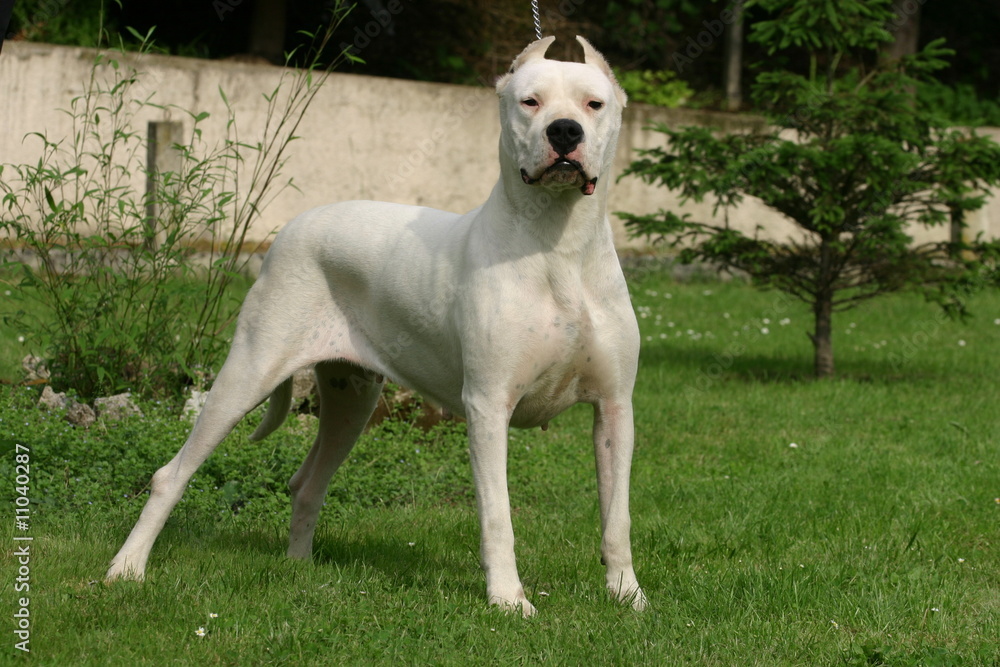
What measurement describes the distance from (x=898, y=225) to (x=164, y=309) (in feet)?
17.0

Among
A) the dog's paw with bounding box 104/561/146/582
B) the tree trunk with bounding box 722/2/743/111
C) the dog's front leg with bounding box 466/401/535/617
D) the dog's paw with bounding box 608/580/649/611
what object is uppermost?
the tree trunk with bounding box 722/2/743/111

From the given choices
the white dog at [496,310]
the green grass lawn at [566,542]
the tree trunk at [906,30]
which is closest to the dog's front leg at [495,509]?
the white dog at [496,310]

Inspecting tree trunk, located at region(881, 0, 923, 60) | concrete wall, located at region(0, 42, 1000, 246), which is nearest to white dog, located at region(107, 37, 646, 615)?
concrete wall, located at region(0, 42, 1000, 246)

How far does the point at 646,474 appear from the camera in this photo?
19.7 ft

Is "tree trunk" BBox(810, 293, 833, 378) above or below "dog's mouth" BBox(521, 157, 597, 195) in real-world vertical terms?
→ below

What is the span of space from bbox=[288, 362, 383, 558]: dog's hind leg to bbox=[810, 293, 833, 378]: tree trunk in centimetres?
514

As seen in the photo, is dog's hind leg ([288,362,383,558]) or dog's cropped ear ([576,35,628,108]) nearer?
Answer: dog's cropped ear ([576,35,628,108])

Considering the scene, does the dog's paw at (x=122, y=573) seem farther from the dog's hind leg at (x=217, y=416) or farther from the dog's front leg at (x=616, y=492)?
the dog's front leg at (x=616, y=492)

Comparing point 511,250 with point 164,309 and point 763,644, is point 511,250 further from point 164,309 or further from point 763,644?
point 164,309

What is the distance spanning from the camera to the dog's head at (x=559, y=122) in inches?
138

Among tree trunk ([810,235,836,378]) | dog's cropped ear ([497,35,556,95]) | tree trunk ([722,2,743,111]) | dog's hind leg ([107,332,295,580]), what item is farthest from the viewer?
tree trunk ([722,2,743,111])

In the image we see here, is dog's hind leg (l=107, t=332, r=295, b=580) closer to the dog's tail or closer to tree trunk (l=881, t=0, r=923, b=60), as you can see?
the dog's tail

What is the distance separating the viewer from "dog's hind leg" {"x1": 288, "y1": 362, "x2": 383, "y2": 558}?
4570 mm

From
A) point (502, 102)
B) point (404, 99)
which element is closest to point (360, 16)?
point (404, 99)
